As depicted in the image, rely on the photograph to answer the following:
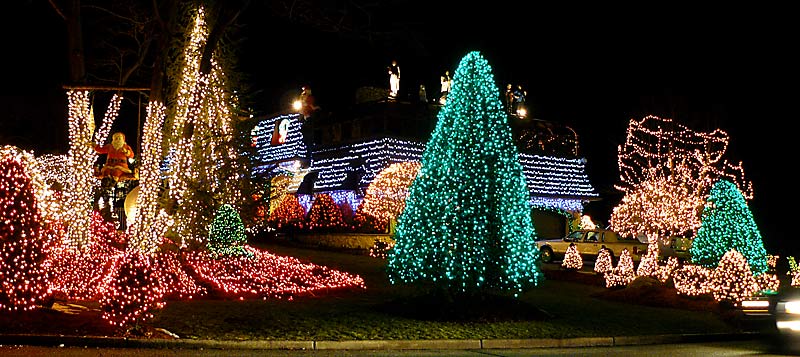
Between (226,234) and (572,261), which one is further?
(572,261)

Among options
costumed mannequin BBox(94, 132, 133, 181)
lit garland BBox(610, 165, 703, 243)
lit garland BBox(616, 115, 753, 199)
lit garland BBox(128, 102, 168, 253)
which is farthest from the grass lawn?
lit garland BBox(616, 115, 753, 199)

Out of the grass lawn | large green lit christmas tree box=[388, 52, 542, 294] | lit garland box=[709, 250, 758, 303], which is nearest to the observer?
the grass lawn

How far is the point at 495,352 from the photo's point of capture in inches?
491

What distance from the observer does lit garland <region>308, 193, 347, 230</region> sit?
38.3m

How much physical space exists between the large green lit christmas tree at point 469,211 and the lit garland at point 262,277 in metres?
3.83

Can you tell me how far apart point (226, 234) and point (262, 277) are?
3254mm

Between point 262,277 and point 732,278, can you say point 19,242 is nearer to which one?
point 262,277

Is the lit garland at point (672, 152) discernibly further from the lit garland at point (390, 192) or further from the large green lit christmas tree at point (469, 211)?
the large green lit christmas tree at point (469, 211)

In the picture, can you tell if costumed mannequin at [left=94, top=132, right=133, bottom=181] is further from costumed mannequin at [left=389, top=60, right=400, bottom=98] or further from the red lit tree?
costumed mannequin at [left=389, top=60, right=400, bottom=98]

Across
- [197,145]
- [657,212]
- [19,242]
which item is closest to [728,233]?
[657,212]

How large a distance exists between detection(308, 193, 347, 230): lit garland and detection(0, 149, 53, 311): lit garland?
2528cm

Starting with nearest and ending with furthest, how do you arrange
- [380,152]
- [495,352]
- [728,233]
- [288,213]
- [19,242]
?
[495,352] → [19,242] → [728,233] → [380,152] → [288,213]

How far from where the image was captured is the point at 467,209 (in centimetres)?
1480

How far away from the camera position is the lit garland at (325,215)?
38.3m
